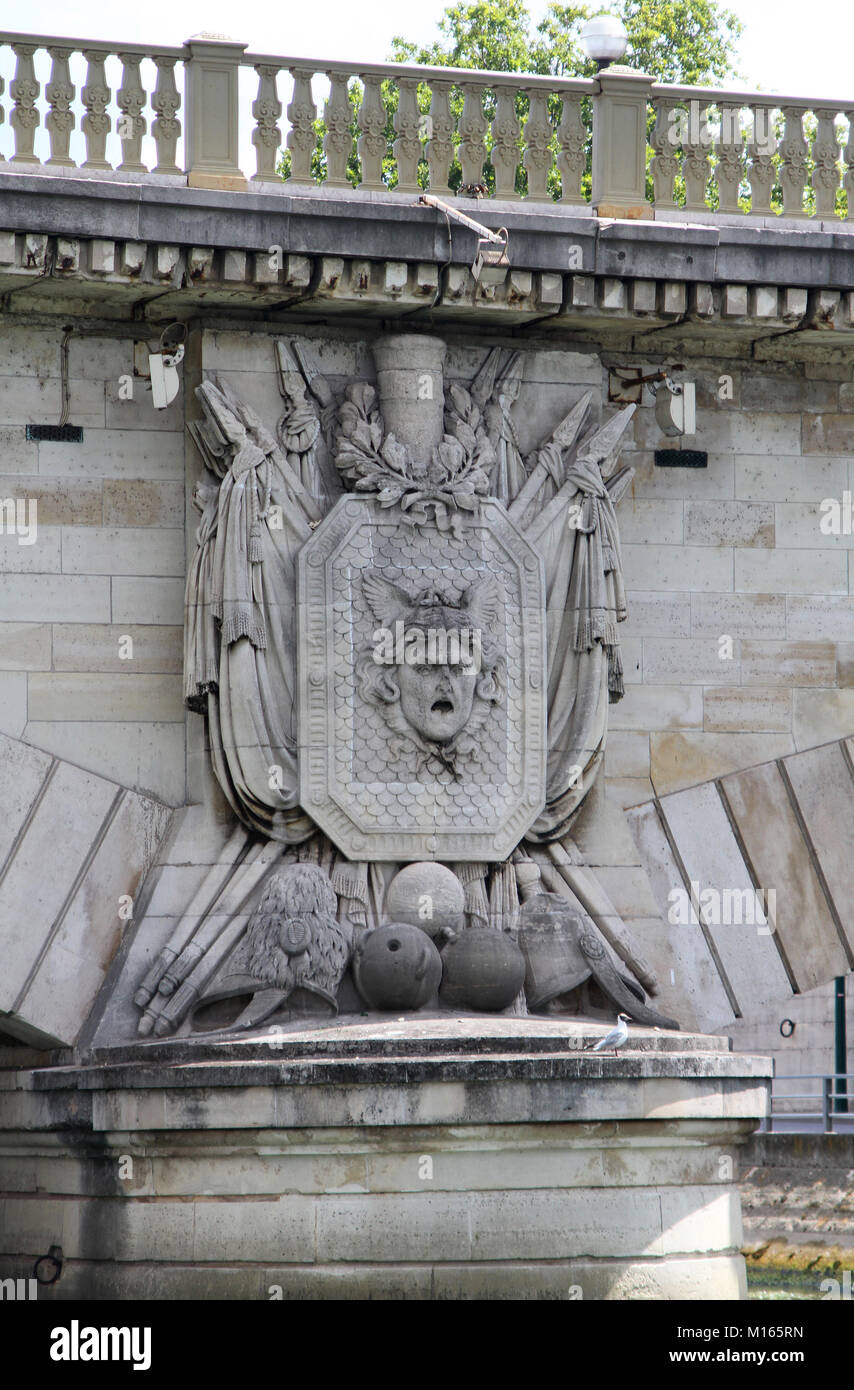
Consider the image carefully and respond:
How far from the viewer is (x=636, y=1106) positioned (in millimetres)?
13656

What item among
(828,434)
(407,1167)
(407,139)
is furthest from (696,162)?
(407,1167)

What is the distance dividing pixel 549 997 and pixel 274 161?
514 centimetres

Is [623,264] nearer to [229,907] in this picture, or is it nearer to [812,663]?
[812,663]

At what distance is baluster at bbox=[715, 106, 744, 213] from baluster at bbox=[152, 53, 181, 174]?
3389 millimetres

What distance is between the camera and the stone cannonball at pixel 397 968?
46.6 feet

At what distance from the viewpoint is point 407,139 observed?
49.7 feet

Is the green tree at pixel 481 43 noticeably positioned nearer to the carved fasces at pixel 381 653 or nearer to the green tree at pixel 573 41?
the green tree at pixel 573 41

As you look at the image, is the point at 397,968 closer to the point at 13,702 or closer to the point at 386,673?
the point at 386,673

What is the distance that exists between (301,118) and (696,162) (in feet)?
8.14

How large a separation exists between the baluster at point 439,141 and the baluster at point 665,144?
135 centimetres

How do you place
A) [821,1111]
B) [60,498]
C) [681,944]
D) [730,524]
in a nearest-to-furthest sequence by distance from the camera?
[60,498] → [681,944] → [730,524] → [821,1111]

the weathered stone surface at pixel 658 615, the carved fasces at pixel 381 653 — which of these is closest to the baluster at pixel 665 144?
the carved fasces at pixel 381 653

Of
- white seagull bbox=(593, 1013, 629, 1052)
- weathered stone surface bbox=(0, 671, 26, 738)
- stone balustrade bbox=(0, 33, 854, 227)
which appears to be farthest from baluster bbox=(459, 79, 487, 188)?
white seagull bbox=(593, 1013, 629, 1052)

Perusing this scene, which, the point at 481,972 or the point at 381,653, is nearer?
the point at 481,972
